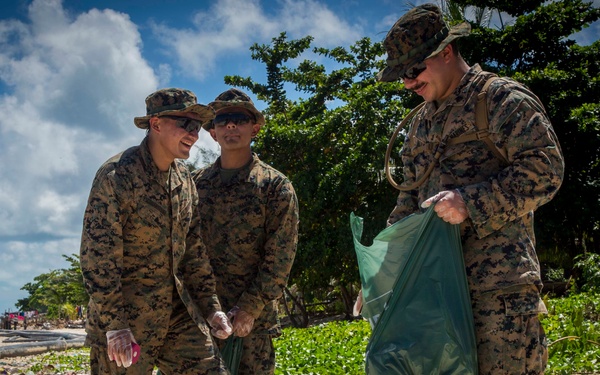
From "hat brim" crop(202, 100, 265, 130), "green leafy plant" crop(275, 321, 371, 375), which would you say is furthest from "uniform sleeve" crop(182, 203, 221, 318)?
"green leafy plant" crop(275, 321, 371, 375)

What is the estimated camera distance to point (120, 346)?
11.0ft

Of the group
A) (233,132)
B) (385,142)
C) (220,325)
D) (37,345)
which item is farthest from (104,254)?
(37,345)

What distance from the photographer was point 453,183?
278cm

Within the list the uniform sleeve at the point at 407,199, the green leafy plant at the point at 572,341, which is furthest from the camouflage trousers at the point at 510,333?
the green leafy plant at the point at 572,341

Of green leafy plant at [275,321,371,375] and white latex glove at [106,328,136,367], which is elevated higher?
white latex glove at [106,328,136,367]

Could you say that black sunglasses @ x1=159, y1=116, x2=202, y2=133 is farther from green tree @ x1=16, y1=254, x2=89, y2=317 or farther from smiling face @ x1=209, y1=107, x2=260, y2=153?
green tree @ x1=16, y1=254, x2=89, y2=317

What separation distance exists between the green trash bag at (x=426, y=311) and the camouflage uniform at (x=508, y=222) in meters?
0.08

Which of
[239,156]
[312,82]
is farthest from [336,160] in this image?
[239,156]

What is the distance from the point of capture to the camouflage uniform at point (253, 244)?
4047 millimetres

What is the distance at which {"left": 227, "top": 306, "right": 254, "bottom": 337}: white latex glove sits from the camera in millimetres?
3963

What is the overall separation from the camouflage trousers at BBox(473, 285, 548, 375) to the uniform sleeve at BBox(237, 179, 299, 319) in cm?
173

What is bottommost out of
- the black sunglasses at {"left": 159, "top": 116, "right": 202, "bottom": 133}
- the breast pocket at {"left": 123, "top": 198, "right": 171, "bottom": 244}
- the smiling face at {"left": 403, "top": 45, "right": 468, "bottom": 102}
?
the breast pocket at {"left": 123, "top": 198, "right": 171, "bottom": 244}

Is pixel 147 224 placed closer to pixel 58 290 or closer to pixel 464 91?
pixel 464 91

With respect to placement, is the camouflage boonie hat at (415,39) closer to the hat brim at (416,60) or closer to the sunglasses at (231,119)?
the hat brim at (416,60)
